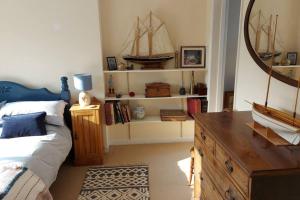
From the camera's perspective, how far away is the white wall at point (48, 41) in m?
3.21

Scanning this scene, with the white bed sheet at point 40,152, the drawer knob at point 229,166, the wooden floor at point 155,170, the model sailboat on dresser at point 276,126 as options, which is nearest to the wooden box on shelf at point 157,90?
the wooden floor at point 155,170

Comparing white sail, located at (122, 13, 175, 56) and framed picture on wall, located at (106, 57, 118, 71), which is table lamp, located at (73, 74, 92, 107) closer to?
framed picture on wall, located at (106, 57, 118, 71)

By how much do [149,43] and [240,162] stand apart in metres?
2.56

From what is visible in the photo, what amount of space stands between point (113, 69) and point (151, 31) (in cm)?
71

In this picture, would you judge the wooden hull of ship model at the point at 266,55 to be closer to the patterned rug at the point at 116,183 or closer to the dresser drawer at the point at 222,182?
the dresser drawer at the point at 222,182

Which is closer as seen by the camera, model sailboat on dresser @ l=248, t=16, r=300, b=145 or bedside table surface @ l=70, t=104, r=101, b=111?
model sailboat on dresser @ l=248, t=16, r=300, b=145

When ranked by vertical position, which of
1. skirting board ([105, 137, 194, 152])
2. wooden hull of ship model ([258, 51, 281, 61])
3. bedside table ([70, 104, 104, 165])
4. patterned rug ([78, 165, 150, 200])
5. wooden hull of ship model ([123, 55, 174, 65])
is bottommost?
patterned rug ([78, 165, 150, 200])

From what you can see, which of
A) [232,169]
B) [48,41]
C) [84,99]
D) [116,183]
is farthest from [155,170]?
[48,41]

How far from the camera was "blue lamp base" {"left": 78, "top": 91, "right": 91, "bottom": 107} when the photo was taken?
3191 millimetres

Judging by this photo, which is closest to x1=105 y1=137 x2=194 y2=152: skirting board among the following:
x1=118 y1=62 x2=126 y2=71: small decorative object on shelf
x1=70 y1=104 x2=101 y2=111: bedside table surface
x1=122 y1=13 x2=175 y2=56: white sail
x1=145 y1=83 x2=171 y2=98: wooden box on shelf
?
x1=145 y1=83 x2=171 y2=98: wooden box on shelf

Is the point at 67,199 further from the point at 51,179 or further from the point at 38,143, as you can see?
the point at 38,143

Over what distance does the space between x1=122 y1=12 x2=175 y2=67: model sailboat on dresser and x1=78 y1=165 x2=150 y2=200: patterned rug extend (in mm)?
1397

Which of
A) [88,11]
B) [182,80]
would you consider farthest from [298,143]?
[88,11]

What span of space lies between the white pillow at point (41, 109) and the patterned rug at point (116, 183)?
2.38 ft
